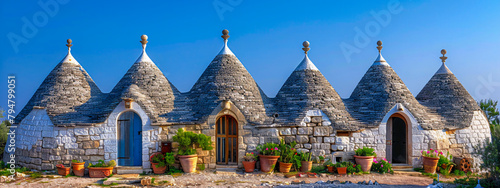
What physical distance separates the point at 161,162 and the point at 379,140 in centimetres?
748

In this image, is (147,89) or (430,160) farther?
(147,89)

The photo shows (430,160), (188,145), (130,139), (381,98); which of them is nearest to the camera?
(188,145)

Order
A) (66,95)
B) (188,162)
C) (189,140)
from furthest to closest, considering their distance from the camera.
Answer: (66,95) → (188,162) → (189,140)

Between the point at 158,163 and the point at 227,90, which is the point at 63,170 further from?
the point at 227,90

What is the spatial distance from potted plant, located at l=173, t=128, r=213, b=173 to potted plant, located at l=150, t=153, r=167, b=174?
1.80 ft

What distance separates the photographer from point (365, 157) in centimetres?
1173

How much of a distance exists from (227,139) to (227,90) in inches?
67.0

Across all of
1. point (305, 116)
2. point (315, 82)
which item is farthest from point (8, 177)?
point (315, 82)

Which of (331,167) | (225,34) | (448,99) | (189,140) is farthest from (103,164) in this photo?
(448,99)

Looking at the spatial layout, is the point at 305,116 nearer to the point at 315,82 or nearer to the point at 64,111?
the point at 315,82

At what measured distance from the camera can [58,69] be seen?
13.3 metres

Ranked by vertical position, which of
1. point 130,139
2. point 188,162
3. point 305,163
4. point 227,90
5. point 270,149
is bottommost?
point 305,163

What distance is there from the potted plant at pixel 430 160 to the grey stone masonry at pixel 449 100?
1.38 m

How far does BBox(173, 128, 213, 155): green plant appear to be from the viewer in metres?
11.2
